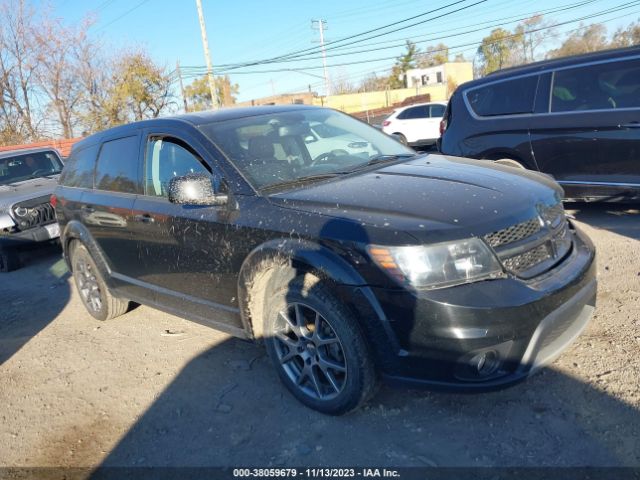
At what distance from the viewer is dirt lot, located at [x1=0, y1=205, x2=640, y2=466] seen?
8.39ft

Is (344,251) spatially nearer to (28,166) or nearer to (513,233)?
(513,233)

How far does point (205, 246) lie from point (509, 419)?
2.08 metres

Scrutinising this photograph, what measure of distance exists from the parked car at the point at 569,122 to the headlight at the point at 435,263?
3779mm

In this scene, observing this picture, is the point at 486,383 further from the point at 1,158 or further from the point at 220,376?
the point at 1,158

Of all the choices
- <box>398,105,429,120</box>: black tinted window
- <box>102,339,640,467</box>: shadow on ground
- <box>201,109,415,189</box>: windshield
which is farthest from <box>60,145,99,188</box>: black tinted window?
<box>398,105,429,120</box>: black tinted window

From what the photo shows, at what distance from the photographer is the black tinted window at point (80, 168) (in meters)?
4.71

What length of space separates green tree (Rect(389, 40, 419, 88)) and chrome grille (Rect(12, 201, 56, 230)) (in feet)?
222

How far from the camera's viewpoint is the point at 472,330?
7.72 feet

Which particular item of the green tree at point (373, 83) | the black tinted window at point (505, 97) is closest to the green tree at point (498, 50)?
the green tree at point (373, 83)

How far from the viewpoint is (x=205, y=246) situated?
332cm

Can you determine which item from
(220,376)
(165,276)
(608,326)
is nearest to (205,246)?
(165,276)

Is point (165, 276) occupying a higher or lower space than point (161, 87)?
lower

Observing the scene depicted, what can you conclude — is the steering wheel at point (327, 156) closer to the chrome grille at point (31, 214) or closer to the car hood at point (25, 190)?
the chrome grille at point (31, 214)

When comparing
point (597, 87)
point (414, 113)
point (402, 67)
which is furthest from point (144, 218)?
point (402, 67)
